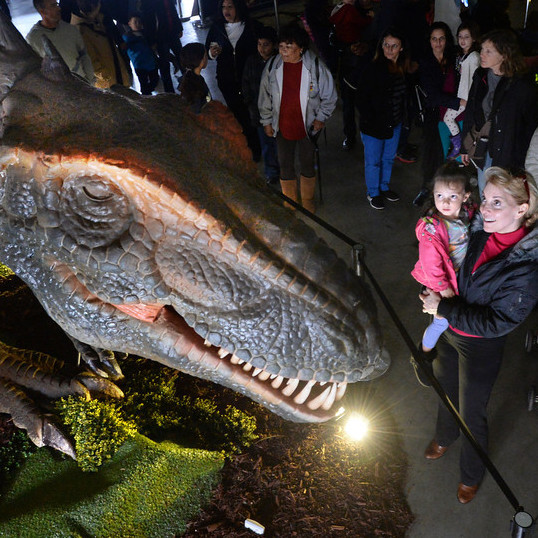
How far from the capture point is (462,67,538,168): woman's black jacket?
4.46 metres

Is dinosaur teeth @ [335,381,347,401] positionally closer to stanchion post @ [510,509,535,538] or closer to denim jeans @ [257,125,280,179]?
stanchion post @ [510,509,535,538]

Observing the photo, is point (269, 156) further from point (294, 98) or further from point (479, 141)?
point (479, 141)

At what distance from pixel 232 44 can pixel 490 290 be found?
17.2 feet

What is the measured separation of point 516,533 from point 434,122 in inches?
180

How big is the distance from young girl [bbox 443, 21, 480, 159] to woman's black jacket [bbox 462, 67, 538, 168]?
54 cm

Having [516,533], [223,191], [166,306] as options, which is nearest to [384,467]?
[516,533]

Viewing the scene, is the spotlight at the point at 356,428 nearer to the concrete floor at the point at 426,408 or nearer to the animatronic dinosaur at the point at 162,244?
the concrete floor at the point at 426,408

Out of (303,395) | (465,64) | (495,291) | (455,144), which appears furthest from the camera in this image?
(455,144)

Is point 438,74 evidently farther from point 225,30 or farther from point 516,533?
point 516,533

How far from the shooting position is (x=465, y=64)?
17.4ft

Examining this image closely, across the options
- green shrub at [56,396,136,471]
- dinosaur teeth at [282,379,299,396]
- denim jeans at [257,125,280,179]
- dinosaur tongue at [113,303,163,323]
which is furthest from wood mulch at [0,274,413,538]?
denim jeans at [257,125,280,179]

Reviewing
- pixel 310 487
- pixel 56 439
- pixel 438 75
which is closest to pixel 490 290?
pixel 310 487

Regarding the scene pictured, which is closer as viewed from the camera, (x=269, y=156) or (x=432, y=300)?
(x=432, y=300)

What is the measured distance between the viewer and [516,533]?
2.22 m
